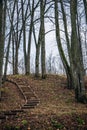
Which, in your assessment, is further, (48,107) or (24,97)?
(24,97)

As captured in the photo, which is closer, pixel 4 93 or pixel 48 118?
pixel 48 118

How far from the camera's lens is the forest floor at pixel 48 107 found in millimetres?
10141

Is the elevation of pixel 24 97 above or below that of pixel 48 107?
above

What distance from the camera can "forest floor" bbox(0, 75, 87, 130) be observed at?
1014 centimetres

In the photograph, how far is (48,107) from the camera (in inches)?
512

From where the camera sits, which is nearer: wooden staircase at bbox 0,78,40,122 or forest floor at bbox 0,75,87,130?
forest floor at bbox 0,75,87,130

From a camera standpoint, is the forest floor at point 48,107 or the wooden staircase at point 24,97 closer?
the forest floor at point 48,107

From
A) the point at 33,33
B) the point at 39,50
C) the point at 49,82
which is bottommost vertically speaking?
the point at 49,82

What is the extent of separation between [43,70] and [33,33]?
5.26 m

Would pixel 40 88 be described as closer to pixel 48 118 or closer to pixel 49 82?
pixel 49 82

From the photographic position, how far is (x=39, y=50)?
70.2ft

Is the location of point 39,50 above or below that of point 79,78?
above

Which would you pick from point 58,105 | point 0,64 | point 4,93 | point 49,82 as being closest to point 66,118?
point 58,105

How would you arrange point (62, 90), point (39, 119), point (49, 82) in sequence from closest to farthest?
1. point (39, 119)
2. point (62, 90)
3. point (49, 82)
